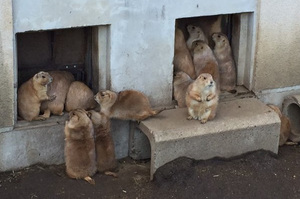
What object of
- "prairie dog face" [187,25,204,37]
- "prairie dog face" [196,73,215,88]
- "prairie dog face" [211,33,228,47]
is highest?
"prairie dog face" [187,25,204,37]

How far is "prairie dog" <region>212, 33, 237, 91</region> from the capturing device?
842 cm

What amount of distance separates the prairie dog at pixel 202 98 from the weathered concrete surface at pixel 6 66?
70.5 inches

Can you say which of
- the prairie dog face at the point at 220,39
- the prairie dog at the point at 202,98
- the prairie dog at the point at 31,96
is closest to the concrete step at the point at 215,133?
the prairie dog at the point at 202,98

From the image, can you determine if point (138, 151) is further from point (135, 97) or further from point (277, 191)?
point (277, 191)

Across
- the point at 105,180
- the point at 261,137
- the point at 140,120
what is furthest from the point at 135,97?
the point at 261,137

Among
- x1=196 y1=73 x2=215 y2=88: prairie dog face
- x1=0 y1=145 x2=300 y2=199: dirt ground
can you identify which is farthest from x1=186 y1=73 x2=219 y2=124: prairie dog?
x1=0 y1=145 x2=300 y2=199: dirt ground

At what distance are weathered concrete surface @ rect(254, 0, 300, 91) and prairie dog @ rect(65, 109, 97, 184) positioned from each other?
2175 mm

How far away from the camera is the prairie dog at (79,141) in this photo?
714 cm

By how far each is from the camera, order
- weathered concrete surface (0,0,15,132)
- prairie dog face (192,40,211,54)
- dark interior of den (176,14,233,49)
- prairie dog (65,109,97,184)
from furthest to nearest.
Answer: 1. dark interior of den (176,14,233,49)
2. prairie dog face (192,40,211,54)
3. prairie dog (65,109,97,184)
4. weathered concrete surface (0,0,15,132)

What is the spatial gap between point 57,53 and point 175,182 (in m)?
1.89

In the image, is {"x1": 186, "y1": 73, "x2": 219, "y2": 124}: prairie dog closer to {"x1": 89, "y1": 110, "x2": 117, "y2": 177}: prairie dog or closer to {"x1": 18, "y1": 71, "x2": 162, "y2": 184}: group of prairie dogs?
{"x1": 18, "y1": 71, "x2": 162, "y2": 184}: group of prairie dogs

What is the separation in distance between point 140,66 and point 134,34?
1.17 feet

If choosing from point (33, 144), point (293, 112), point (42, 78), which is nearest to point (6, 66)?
point (42, 78)

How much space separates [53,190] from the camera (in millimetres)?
7188
